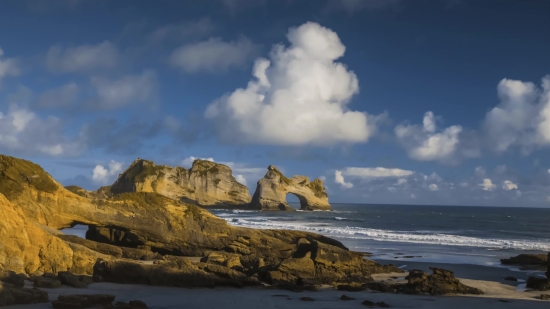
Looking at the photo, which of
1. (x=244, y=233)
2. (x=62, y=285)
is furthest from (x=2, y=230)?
(x=244, y=233)

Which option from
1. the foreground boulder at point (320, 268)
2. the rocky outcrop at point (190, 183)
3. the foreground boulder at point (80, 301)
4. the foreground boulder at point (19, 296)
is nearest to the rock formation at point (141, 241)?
the foreground boulder at point (320, 268)

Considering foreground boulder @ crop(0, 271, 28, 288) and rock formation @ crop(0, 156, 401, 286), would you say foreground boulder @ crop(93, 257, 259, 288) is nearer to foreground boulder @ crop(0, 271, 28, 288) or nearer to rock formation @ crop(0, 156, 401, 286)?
rock formation @ crop(0, 156, 401, 286)

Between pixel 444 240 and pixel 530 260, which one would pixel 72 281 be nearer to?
pixel 530 260

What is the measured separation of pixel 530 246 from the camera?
29.7 metres

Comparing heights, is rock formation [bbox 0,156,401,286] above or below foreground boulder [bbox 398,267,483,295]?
above

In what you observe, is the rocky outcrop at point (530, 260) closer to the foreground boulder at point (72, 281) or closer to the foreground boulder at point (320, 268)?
the foreground boulder at point (320, 268)

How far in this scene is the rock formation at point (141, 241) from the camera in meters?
11.4

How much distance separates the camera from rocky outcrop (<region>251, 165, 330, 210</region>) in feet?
292

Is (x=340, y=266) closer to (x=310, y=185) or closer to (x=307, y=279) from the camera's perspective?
(x=307, y=279)

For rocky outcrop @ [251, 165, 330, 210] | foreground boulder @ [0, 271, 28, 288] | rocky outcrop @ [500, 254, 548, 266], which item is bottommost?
rocky outcrop @ [500, 254, 548, 266]

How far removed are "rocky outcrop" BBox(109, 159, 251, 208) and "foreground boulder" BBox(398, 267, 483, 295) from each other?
6708 cm

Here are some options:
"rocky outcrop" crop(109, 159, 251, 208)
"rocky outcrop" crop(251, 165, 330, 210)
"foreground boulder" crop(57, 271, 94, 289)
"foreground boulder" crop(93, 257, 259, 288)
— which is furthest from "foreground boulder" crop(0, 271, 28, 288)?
"rocky outcrop" crop(251, 165, 330, 210)

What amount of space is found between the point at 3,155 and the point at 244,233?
31.3ft

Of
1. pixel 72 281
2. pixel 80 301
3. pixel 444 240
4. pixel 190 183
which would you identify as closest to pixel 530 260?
pixel 444 240
